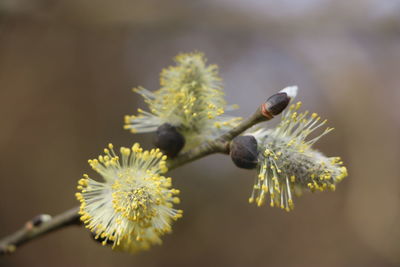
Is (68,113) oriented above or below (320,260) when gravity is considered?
above

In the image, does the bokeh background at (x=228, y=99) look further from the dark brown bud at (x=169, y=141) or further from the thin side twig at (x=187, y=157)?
the dark brown bud at (x=169, y=141)

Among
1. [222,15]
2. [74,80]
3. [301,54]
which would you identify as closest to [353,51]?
[301,54]

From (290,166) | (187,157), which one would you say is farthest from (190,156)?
(290,166)

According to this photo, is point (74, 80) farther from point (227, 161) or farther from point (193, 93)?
point (193, 93)

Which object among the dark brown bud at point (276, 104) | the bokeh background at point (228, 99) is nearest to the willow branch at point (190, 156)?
the dark brown bud at point (276, 104)

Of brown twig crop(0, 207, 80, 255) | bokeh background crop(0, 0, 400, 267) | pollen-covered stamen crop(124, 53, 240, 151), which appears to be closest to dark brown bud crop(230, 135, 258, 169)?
pollen-covered stamen crop(124, 53, 240, 151)

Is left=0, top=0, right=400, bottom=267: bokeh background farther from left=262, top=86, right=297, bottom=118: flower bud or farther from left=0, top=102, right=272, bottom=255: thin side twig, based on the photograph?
left=262, top=86, right=297, bottom=118: flower bud
